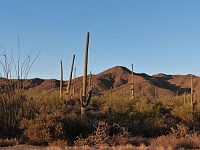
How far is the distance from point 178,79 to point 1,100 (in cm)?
6301

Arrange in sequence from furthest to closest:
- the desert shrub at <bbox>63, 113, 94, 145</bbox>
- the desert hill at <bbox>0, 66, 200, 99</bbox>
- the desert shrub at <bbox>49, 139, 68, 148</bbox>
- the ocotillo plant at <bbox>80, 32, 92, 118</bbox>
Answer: the desert hill at <bbox>0, 66, 200, 99</bbox>
the ocotillo plant at <bbox>80, 32, 92, 118</bbox>
the desert shrub at <bbox>63, 113, 94, 145</bbox>
the desert shrub at <bbox>49, 139, 68, 148</bbox>

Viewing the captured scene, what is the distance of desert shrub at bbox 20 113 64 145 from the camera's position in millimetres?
16766

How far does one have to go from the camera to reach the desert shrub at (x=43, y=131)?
16.8 m

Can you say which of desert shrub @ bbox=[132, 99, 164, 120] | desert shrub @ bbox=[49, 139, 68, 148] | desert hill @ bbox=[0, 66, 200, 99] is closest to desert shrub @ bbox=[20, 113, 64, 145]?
desert shrub @ bbox=[49, 139, 68, 148]

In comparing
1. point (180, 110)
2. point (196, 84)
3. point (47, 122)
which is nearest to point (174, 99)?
point (180, 110)

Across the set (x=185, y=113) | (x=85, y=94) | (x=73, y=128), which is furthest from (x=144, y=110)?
(x=73, y=128)

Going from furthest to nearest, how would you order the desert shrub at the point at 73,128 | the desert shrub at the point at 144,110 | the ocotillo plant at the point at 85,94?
the desert shrub at the point at 144,110
the ocotillo plant at the point at 85,94
the desert shrub at the point at 73,128

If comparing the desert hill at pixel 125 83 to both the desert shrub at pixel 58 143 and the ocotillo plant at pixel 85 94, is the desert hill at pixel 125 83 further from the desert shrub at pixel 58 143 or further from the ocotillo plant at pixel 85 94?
the desert shrub at pixel 58 143

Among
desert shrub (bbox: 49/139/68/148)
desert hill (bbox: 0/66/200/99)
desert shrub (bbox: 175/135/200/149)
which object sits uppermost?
desert hill (bbox: 0/66/200/99)

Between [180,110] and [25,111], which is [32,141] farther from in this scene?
[180,110]

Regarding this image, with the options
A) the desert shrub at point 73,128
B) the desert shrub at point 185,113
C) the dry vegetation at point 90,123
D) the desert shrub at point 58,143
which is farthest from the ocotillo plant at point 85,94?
the desert shrub at point 185,113

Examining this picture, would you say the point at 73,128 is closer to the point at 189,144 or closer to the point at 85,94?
the point at 85,94

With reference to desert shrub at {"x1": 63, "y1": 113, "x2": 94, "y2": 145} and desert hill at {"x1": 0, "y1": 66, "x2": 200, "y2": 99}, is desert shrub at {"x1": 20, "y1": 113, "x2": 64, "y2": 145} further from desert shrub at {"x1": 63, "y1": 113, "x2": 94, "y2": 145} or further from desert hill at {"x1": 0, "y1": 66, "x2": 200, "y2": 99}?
desert hill at {"x1": 0, "y1": 66, "x2": 200, "y2": 99}

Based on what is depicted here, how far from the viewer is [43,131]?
16688mm
